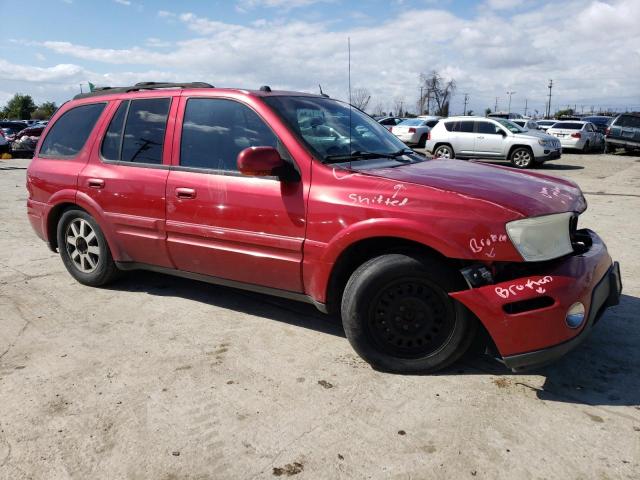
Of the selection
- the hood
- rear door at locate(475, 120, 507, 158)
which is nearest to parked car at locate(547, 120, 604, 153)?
rear door at locate(475, 120, 507, 158)

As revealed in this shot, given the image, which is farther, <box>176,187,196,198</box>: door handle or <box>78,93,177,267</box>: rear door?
<box>78,93,177,267</box>: rear door

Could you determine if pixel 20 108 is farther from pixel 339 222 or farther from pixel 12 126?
pixel 339 222

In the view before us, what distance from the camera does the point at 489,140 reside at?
645 inches

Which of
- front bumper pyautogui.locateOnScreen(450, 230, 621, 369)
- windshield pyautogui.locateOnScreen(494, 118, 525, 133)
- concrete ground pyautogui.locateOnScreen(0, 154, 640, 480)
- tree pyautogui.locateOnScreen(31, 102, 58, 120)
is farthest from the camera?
tree pyautogui.locateOnScreen(31, 102, 58, 120)

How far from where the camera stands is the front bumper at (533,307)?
2736 mm

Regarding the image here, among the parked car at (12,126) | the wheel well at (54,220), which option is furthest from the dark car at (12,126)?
the wheel well at (54,220)

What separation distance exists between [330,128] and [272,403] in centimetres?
192

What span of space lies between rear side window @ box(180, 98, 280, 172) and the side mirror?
211 millimetres

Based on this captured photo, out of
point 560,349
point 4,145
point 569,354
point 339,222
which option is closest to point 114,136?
point 339,222

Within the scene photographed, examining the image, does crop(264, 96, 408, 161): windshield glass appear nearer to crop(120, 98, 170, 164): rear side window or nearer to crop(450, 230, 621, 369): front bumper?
crop(120, 98, 170, 164): rear side window

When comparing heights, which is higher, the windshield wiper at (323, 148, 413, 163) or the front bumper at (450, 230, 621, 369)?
the windshield wiper at (323, 148, 413, 163)

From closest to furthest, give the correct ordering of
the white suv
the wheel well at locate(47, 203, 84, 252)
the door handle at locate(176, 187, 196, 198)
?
the door handle at locate(176, 187, 196, 198), the wheel well at locate(47, 203, 84, 252), the white suv

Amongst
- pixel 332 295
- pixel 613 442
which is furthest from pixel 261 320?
pixel 613 442

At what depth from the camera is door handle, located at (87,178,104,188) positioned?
4352 millimetres
